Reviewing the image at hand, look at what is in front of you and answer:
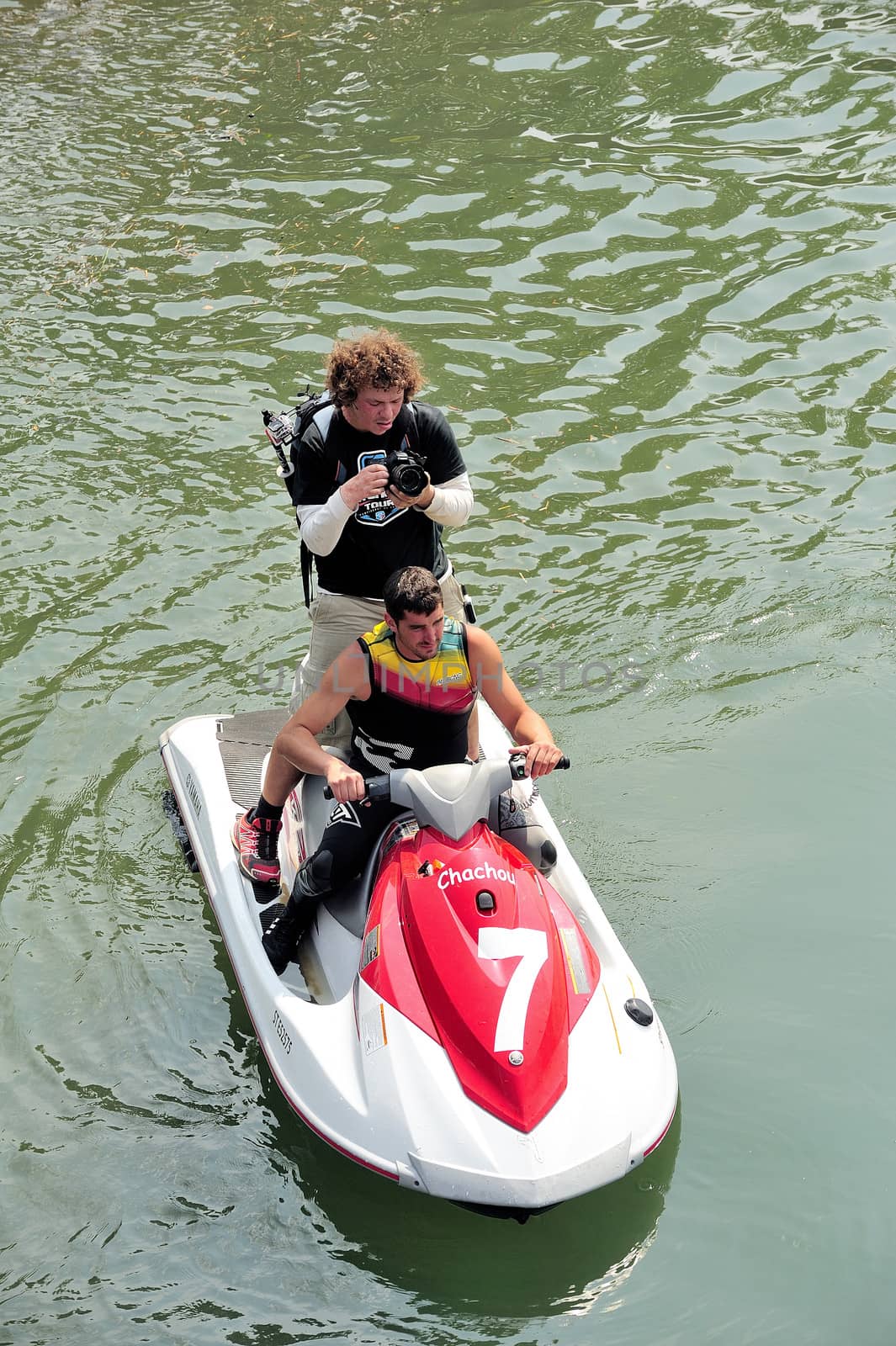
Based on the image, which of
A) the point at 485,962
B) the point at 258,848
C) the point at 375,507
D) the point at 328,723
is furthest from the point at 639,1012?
the point at 375,507

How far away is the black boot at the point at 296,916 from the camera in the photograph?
16.7ft

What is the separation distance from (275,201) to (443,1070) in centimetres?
901

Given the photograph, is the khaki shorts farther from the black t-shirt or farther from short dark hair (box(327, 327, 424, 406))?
short dark hair (box(327, 327, 424, 406))

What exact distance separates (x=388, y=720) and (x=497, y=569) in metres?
3.03

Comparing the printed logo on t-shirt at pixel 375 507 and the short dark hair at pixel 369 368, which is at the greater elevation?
the short dark hair at pixel 369 368

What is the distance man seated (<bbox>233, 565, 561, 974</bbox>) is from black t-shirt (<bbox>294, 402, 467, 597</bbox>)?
509 millimetres

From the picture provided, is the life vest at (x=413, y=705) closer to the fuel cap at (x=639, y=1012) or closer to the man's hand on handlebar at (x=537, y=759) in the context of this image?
the man's hand on handlebar at (x=537, y=759)

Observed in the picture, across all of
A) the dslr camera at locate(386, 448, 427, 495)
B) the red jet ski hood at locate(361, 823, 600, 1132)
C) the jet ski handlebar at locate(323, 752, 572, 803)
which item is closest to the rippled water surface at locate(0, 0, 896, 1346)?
the red jet ski hood at locate(361, 823, 600, 1132)

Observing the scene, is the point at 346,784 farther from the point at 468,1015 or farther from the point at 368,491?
the point at 368,491

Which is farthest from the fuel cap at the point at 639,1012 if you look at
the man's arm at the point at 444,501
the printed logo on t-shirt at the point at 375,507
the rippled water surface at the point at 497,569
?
the printed logo on t-shirt at the point at 375,507

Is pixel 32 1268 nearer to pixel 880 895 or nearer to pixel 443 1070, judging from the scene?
pixel 443 1070

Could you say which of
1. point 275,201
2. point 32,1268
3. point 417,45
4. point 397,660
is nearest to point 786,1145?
point 397,660

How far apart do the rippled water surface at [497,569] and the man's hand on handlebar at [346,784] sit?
119cm

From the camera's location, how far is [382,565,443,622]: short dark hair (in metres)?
4.74
